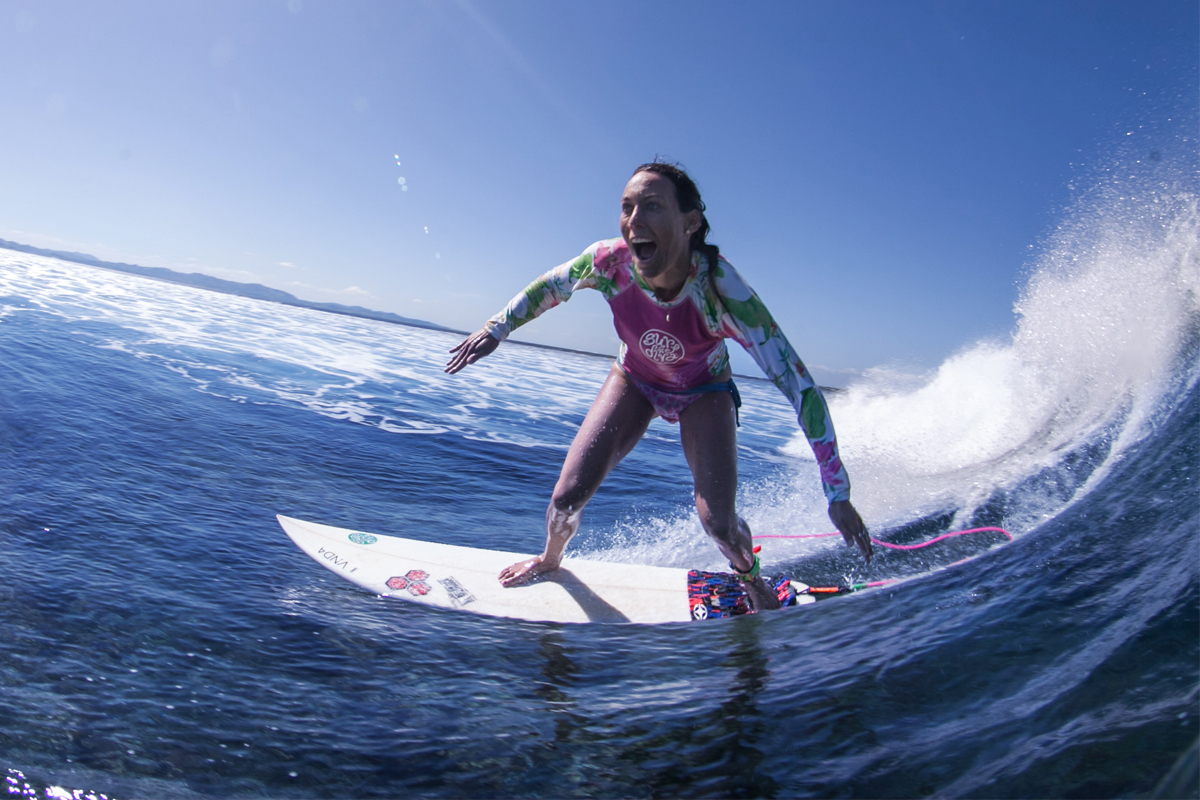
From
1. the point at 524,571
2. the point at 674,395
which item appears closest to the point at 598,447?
the point at 674,395

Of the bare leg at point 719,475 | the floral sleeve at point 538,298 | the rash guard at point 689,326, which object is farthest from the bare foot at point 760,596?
the floral sleeve at point 538,298

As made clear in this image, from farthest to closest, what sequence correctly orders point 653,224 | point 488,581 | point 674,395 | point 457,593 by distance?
1. point 488,581
2. point 457,593
3. point 674,395
4. point 653,224

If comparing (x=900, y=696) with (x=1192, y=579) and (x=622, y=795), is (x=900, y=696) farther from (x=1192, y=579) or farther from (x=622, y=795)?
(x=1192, y=579)

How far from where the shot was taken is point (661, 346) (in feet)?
12.1

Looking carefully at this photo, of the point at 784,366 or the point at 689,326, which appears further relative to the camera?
the point at 689,326

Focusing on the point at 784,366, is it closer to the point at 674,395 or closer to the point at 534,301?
the point at 674,395

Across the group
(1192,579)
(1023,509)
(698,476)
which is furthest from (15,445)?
(1023,509)

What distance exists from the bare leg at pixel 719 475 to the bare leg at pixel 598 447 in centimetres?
35

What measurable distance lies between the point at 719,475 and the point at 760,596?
908 millimetres

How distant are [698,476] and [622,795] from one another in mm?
2016

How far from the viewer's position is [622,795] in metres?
2.00

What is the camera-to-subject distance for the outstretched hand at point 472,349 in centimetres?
373

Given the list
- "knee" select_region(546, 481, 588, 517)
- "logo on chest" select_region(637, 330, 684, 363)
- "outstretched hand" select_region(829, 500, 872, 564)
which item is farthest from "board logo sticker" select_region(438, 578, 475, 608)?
"outstretched hand" select_region(829, 500, 872, 564)

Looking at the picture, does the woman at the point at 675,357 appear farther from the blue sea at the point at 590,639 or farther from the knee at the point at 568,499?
the blue sea at the point at 590,639
